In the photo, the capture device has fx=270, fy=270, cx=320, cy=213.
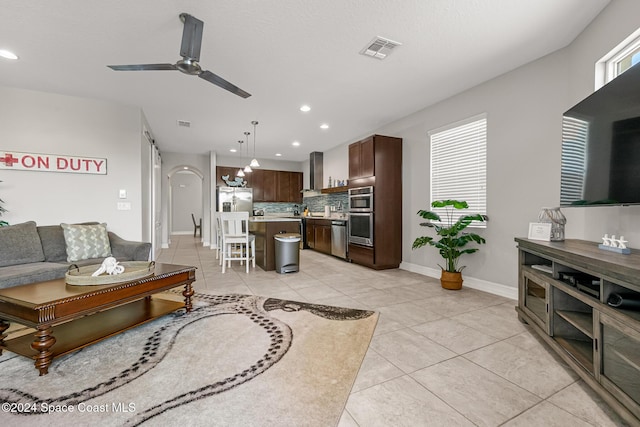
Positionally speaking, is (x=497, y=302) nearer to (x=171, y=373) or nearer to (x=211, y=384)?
(x=211, y=384)

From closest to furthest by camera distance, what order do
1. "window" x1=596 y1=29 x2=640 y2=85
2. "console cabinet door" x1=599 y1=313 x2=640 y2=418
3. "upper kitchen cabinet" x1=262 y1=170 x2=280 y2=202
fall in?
1. "console cabinet door" x1=599 y1=313 x2=640 y2=418
2. "window" x1=596 y1=29 x2=640 y2=85
3. "upper kitchen cabinet" x1=262 y1=170 x2=280 y2=202

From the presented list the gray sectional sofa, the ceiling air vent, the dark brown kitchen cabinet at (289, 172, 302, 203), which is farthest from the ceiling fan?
the dark brown kitchen cabinet at (289, 172, 302, 203)

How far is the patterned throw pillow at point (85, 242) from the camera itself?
3.29 m

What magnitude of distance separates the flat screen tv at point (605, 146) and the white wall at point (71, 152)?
5.40 meters

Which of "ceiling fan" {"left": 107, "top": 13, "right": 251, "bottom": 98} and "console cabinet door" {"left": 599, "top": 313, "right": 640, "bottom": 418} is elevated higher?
"ceiling fan" {"left": 107, "top": 13, "right": 251, "bottom": 98}

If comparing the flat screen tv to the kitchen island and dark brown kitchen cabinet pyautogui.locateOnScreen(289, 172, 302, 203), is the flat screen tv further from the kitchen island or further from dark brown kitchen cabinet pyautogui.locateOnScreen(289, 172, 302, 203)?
dark brown kitchen cabinet pyautogui.locateOnScreen(289, 172, 302, 203)

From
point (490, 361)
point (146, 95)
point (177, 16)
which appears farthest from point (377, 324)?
point (146, 95)

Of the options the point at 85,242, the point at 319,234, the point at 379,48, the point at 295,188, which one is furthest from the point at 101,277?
the point at 295,188

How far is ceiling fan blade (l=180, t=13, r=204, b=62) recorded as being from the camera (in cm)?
218

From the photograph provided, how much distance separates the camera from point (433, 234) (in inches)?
171

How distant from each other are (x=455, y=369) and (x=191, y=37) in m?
3.20

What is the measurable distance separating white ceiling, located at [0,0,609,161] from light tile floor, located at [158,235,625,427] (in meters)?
2.76

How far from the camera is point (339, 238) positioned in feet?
19.6

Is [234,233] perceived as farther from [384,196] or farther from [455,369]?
[455,369]
